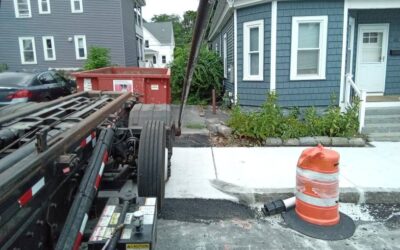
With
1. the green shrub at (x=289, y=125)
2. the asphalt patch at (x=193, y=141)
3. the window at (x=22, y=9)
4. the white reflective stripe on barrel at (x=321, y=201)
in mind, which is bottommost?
the asphalt patch at (x=193, y=141)

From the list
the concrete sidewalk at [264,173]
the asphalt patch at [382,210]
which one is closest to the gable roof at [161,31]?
the concrete sidewalk at [264,173]

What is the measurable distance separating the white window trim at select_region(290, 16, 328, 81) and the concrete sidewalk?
2509 mm

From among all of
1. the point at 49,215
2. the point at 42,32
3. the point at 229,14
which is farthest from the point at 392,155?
the point at 42,32

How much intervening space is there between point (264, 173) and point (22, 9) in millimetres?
22955

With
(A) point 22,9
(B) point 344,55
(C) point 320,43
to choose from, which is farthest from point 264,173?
(A) point 22,9

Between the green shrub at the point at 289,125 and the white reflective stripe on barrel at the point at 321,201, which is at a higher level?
the green shrub at the point at 289,125

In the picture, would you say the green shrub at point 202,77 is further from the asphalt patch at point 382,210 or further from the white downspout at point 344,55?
the asphalt patch at point 382,210

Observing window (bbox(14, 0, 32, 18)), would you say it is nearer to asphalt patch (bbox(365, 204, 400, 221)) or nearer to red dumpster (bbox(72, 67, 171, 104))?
red dumpster (bbox(72, 67, 171, 104))

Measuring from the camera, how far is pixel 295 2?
786 centimetres

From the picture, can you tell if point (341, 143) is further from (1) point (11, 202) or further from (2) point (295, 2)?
(1) point (11, 202)

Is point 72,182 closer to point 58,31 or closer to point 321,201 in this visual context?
point 321,201

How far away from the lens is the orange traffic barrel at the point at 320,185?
3418 millimetres

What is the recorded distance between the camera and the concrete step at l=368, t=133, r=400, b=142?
6816 millimetres

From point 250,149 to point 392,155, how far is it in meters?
2.53
